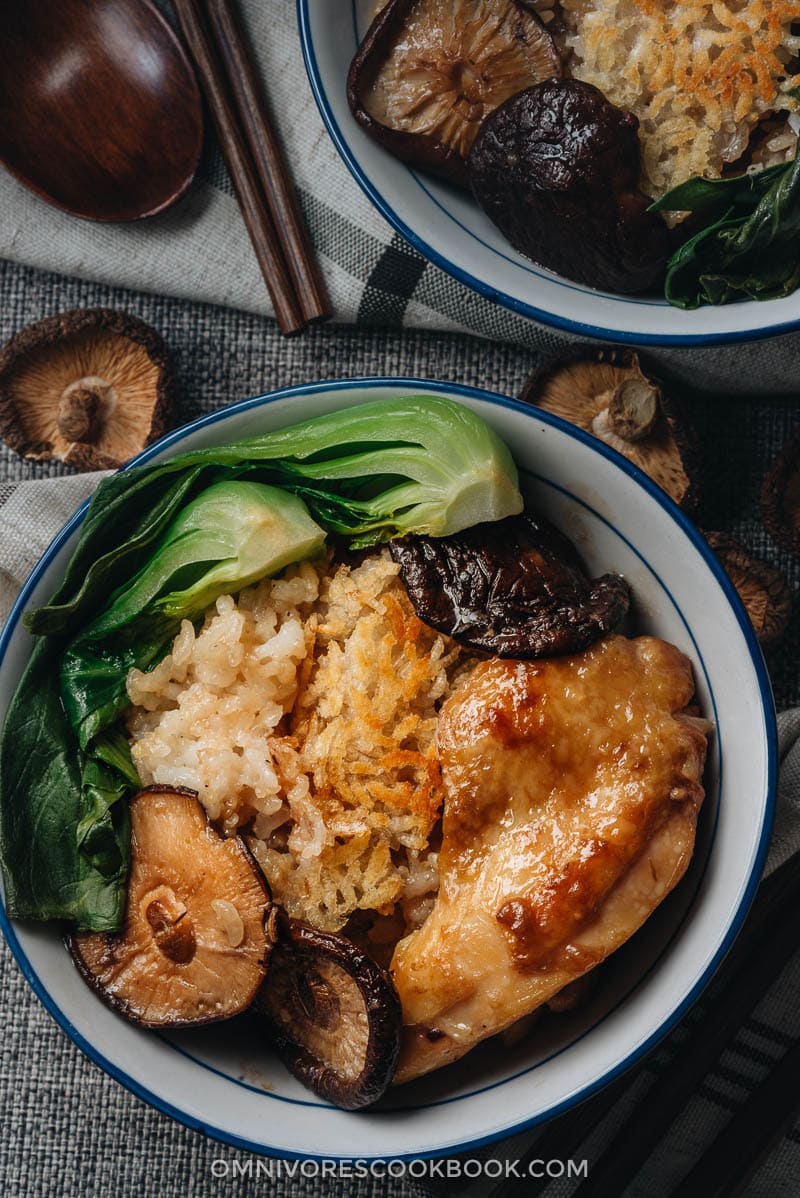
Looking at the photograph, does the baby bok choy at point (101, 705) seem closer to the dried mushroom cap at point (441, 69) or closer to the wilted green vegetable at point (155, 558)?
the wilted green vegetable at point (155, 558)


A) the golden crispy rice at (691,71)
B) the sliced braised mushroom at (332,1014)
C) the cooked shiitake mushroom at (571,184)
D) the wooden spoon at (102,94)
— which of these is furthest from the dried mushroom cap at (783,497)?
the wooden spoon at (102,94)

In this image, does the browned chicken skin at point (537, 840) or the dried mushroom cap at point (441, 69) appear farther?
the dried mushroom cap at point (441, 69)

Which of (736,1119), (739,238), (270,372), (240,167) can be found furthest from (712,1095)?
(240,167)

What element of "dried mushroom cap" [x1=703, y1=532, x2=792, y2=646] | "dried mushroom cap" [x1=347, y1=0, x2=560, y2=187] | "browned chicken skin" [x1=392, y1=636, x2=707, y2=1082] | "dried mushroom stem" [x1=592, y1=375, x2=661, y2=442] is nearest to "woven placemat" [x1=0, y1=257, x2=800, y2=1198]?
"dried mushroom cap" [x1=703, y1=532, x2=792, y2=646]

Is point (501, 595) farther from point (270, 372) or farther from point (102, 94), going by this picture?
point (102, 94)

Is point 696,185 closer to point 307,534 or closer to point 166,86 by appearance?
point 307,534
